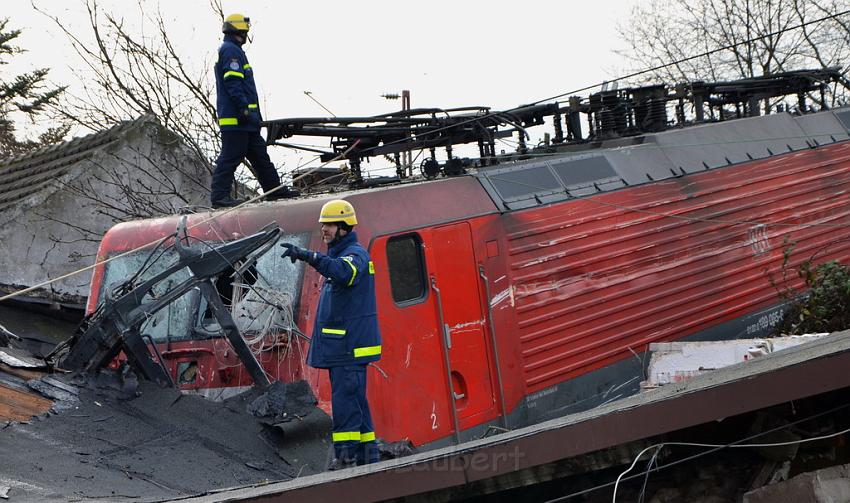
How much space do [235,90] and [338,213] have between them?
9.01ft

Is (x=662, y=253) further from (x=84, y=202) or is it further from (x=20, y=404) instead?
(x=84, y=202)

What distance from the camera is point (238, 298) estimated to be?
23.8ft

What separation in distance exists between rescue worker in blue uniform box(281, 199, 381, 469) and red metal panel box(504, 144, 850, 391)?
2000 mm

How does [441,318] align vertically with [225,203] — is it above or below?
below

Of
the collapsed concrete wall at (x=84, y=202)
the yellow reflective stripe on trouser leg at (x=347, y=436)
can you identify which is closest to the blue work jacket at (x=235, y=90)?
the yellow reflective stripe on trouser leg at (x=347, y=436)

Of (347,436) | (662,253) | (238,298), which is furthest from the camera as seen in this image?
(662,253)

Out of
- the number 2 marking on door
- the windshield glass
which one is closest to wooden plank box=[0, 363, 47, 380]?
the windshield glass

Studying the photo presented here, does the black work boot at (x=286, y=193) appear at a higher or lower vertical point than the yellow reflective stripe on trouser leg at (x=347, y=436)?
higher

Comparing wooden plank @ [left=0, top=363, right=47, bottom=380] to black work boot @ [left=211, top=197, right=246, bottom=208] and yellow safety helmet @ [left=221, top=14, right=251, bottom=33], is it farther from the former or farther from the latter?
yellow safety helmet @ [left=221, top=14, right=251, bottom=33]

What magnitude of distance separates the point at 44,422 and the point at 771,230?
26.6ft

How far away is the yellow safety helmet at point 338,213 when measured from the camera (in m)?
6.59

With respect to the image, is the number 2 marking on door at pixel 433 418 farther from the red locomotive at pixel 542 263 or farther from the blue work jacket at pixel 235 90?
the blue work jacket at pixel 235 90

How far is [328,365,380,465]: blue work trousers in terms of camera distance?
634 centimetres

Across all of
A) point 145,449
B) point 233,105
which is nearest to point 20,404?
point 145,449
